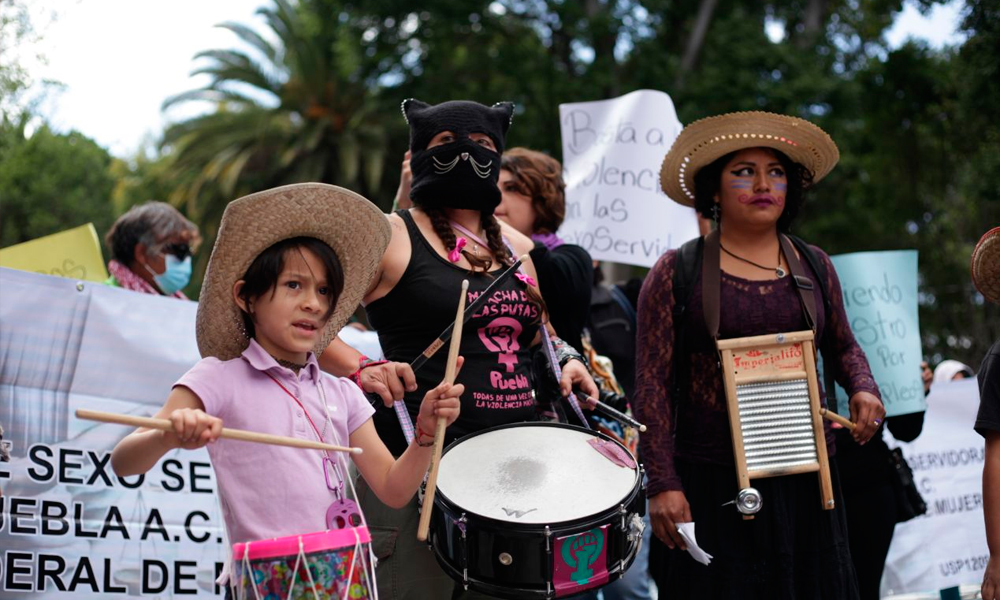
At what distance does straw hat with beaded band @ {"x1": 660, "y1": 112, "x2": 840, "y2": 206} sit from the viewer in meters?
4.04

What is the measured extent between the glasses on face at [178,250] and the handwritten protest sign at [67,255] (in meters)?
0.38

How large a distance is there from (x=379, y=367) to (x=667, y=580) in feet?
4.83

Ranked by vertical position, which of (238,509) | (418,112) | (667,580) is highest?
(418,112)

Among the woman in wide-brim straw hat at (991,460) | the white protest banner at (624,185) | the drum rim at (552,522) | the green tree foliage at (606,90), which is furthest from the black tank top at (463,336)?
the green tree foliage at (606,90)

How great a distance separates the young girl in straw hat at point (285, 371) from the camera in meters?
2.79

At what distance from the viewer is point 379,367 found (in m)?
3.20

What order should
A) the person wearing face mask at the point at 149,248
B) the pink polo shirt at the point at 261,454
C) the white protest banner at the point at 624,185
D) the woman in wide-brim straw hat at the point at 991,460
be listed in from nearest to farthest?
the pink polo shirt at the point at 261,454 → the woman in wide-brim straw hat at the point at 991,460 → the person wearing face mask at the point at 149,248 → the white protest banner at the point at 624,185

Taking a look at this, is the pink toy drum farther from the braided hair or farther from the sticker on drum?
the braided hair

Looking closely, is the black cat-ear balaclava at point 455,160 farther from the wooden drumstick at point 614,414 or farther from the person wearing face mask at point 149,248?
the person wearing face mask at point 149,248

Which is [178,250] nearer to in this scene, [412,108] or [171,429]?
[412,108]

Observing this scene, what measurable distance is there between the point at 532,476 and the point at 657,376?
0.93m

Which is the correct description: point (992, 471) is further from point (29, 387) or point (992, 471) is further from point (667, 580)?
point (29, 387)

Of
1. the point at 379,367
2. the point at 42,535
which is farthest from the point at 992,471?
the point at 42,535

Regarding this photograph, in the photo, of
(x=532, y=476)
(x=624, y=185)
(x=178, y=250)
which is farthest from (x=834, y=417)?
(x=178, y=250)
